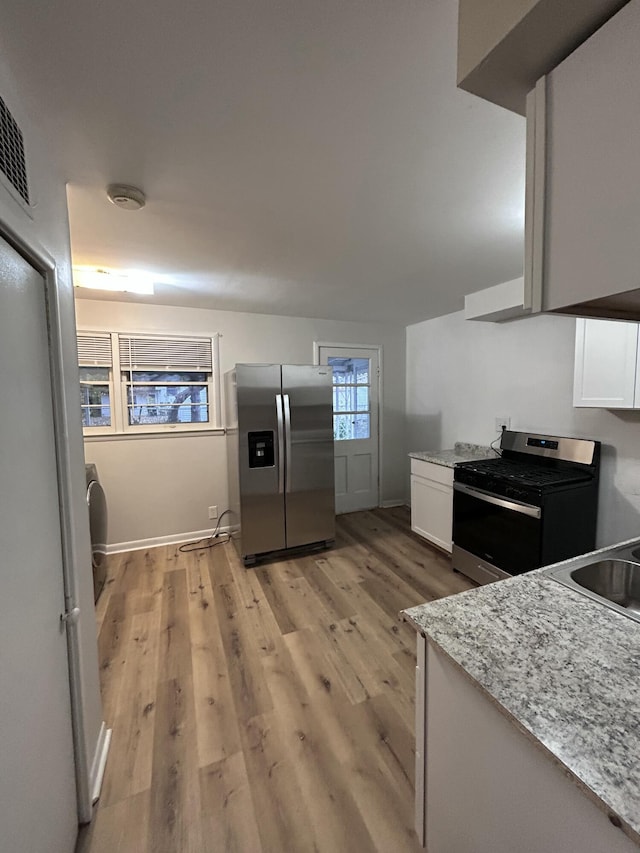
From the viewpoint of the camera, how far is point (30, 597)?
94 centimetres

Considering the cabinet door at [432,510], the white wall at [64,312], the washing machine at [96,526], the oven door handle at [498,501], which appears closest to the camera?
the white wall at [64,312]

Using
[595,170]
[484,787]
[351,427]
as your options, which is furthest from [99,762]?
[351,427]

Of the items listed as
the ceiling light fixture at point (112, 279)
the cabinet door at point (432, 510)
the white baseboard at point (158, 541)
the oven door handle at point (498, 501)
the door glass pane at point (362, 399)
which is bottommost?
the white baseboard at point (158, 541)

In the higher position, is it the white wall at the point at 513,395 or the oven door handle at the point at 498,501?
the white wall at the point at 513,395

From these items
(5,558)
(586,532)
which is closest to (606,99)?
(5,558)

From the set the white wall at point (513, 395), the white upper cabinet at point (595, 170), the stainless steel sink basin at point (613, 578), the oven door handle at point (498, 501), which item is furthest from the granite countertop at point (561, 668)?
the white wall at point (513, 395)

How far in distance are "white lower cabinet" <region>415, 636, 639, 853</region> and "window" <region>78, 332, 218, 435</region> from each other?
126 inches

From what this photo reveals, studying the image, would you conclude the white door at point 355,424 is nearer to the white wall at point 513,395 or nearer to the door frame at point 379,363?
the door frame at point 379,363

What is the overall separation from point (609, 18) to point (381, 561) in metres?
3.21

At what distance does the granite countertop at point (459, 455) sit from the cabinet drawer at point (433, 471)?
4 centimetres

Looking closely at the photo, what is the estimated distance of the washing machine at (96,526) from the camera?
8.88ft

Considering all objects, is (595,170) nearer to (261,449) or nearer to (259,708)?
(259,708)

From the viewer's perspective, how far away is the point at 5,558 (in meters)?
0.82

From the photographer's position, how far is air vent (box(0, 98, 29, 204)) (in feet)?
2.89
